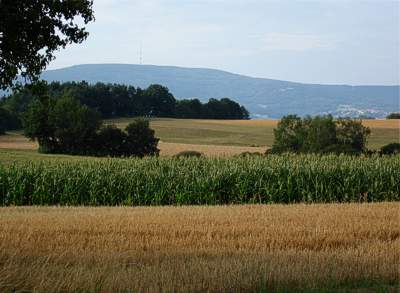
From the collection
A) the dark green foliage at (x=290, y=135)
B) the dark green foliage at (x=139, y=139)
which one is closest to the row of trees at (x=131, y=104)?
the dark green foliage at (x=139, y=139)

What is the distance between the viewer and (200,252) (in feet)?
34.4

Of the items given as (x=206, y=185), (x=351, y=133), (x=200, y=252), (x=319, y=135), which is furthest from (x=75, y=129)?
(x=200, y=252)

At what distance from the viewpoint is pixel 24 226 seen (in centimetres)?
1384

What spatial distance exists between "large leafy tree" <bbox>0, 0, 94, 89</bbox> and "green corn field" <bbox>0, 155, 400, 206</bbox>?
16.6m

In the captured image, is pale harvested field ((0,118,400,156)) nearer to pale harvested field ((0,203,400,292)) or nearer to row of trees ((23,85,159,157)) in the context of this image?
row of trees ((23,85,159,157))

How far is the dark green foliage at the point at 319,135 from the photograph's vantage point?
65688 mm

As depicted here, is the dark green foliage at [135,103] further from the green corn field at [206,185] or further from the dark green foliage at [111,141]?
the green corn field at [206,185]

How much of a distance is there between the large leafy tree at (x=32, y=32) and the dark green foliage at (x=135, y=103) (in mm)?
82893

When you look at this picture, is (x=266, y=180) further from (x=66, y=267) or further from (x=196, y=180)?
(x=66, y=267)

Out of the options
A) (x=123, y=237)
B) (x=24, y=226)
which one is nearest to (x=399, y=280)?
(x=123, y=237)

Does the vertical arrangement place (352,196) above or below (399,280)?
below

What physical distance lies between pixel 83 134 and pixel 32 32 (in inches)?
2453

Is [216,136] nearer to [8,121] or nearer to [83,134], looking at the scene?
[83,134]

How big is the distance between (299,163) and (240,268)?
2106 cm
